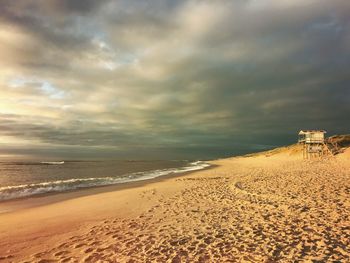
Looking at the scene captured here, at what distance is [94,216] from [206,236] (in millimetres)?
5472

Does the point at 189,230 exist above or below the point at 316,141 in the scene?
below

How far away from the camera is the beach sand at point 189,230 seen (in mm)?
7130

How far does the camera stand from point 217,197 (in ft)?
49.0

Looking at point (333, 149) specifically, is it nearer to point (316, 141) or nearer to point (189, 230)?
point (316, 141)

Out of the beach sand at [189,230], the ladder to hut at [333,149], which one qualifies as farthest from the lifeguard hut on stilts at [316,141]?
the beach sand at [189,230]

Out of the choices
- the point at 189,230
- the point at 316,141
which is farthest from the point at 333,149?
the point at 189,230

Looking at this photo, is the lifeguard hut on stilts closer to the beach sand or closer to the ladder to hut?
the ladder to hut

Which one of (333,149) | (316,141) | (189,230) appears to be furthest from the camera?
(333,149)

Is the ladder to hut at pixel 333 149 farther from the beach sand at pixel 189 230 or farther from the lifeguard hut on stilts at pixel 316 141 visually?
the beach sand at pixel 189 230

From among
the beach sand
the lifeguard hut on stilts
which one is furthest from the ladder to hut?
the beach sand

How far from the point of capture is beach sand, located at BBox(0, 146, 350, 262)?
7.13 metres

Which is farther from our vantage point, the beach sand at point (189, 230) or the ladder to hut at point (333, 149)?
the ladder to hut at point (333, 149)

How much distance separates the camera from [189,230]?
9172 mm

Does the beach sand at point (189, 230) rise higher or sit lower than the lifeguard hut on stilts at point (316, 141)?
lower
